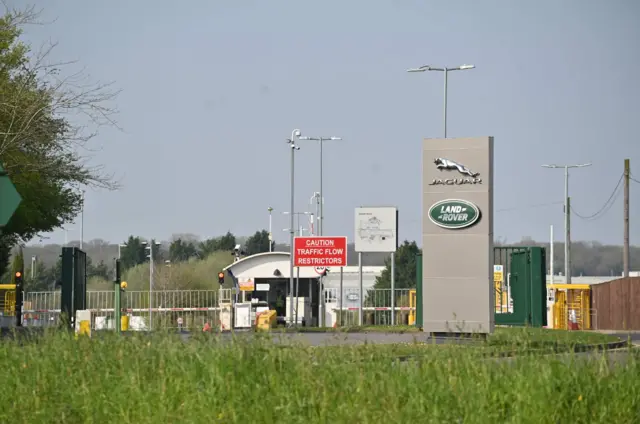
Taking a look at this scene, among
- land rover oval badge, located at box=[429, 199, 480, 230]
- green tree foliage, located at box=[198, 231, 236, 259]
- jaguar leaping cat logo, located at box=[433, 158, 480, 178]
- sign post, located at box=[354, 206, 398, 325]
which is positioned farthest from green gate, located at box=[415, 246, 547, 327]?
green tree foliage, located at box=[198, 231, 236, 259]

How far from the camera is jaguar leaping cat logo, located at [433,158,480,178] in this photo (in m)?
23.5

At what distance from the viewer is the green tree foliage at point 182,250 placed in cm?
15925

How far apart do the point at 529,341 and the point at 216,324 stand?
4.02m

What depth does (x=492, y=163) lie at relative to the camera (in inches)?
925

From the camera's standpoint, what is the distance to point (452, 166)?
77.4 ft

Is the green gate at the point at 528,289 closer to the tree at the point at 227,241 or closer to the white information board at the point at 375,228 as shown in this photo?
the white information board at the point at 375,228

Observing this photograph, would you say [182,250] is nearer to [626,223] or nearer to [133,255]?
[133,255]

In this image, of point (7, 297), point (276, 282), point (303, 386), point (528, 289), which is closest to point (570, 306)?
point (276, 282)

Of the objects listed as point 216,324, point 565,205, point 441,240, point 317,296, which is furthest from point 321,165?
point 216,324

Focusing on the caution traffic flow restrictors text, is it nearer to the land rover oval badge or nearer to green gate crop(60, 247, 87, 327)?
green gate crop(60, 247, 87, 327)

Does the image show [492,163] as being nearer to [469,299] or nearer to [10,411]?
[469,299]

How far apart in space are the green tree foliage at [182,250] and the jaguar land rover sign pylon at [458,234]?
135 m

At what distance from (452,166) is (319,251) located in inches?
1142

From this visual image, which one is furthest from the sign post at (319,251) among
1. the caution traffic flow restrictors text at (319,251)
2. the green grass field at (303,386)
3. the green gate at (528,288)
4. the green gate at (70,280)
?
the green grass field at (303,386)
